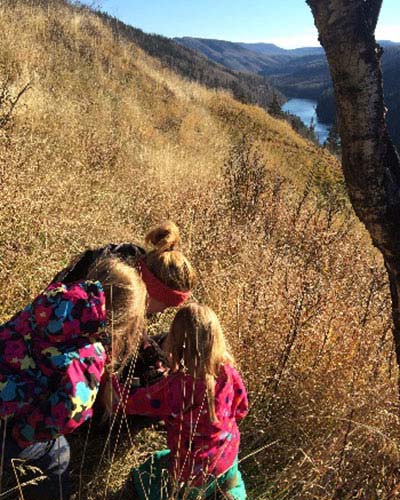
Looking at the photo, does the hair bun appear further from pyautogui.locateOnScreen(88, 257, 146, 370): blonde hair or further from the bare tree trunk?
the bare tree trunk

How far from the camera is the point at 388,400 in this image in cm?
231

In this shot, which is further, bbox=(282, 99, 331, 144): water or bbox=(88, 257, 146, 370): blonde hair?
bbox=(282, 99, 331, 144): water

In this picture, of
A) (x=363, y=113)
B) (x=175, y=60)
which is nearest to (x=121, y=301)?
(x=363, y=113)

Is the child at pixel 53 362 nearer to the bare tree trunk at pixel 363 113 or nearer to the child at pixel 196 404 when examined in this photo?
the child at pixel 196 404

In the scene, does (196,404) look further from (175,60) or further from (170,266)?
(175,60)

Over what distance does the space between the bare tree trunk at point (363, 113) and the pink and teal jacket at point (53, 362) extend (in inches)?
39.6

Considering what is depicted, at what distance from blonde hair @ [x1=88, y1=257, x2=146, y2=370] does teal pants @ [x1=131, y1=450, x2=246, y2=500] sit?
0.51m

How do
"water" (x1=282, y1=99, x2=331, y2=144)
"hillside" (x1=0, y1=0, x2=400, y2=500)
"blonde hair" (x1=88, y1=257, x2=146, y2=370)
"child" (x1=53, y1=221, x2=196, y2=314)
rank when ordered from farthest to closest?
1. "water" (x1=282, y1=99, x2=331, y2=144)
2. "child" (x1=53, y1=221, x2=196, y2=314)
3. "hillside" (x1=0, y1=0, x2=400, y2=500)
4. "blonde hair" (x1=88, y1=257, x2=146, y2=370)

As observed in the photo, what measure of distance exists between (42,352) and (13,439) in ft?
1.17

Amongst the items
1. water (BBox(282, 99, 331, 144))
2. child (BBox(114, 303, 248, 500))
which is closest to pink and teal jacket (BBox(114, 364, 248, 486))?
child (BBox(114, 303, 248, 500))

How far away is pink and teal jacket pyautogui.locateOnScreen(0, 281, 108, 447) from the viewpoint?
169 cm

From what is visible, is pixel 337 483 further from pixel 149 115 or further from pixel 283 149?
pixel 283 149

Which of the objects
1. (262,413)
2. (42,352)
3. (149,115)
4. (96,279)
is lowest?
(262,413)

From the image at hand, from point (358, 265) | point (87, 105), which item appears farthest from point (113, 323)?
point (87, 105)
